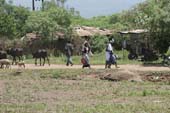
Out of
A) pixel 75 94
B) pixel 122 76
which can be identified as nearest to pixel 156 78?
pixel 122 76

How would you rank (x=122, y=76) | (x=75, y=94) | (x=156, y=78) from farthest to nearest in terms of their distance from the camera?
(x=156, y=78) → (x=122, y=76) → (x=75, y=94)

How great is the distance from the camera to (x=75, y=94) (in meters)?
16.2

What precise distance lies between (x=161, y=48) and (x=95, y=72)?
39.1 feet

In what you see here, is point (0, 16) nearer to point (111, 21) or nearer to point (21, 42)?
point (21, 42)

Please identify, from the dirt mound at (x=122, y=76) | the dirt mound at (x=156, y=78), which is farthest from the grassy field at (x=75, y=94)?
the dirt mound at (x=156, y=78)

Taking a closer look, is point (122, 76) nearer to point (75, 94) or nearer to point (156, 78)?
point (156, 78)

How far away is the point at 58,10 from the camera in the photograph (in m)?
49.6

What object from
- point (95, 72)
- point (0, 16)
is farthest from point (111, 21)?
point (95, 72)

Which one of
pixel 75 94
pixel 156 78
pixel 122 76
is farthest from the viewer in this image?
pixel 156 78

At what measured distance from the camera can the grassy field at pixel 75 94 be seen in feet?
41.0

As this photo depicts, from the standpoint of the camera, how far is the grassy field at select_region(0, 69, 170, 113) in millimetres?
12500

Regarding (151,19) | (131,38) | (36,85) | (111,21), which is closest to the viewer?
(36,85)

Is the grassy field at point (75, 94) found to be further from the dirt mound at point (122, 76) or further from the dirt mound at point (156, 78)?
the dirt mound at point (156, 78)

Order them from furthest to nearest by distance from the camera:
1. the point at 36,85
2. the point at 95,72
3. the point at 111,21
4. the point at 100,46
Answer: the point at 111,21
the point at 100,46
the point at 95,72
the point at 36,85
